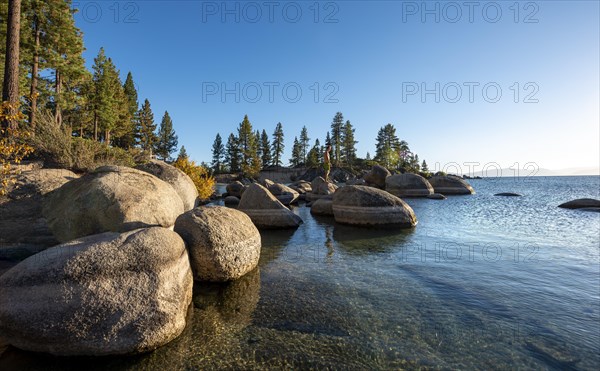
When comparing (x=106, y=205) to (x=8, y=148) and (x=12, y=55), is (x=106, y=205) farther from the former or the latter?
(x=12, y=55)

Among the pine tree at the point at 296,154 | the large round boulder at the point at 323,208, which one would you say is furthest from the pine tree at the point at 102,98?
the pine tree at the point at 296,154

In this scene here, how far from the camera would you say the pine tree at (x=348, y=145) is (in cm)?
9669

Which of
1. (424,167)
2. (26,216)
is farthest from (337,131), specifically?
(26,216)

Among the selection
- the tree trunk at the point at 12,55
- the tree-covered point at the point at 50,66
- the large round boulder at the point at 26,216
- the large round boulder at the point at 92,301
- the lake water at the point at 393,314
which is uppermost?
the tree-covered point at the point at 50,66

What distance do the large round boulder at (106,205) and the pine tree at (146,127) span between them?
6699 cm

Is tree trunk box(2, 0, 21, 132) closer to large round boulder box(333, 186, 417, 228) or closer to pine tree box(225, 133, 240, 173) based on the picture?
large round boulder box(333, 186, 417, 228)

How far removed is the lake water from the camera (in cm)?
370

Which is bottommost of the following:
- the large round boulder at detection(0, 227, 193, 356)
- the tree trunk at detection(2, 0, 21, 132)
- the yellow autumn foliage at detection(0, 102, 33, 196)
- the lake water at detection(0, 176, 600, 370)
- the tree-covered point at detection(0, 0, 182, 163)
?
the lake water at detection(0, 176, 600, 370)

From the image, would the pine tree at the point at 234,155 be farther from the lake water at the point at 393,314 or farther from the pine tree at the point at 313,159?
the lake water at the point at 393,314

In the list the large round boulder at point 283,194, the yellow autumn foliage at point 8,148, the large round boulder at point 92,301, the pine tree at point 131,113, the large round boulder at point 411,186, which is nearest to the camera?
the large round boulder at point 92,301

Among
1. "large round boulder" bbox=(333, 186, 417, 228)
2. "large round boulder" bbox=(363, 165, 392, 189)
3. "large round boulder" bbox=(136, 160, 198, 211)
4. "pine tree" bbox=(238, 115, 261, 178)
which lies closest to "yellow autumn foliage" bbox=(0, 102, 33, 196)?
"large round boulder" bbox=(136, 160, 198, 211)

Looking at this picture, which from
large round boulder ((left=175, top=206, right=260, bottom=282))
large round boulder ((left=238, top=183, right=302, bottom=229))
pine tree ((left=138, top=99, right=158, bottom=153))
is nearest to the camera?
large round boulder ((left=175, top=206, right=260, bottom=282))

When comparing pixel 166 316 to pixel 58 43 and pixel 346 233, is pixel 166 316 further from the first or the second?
pixel 58 43

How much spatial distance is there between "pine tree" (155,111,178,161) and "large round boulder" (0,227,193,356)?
286ft
